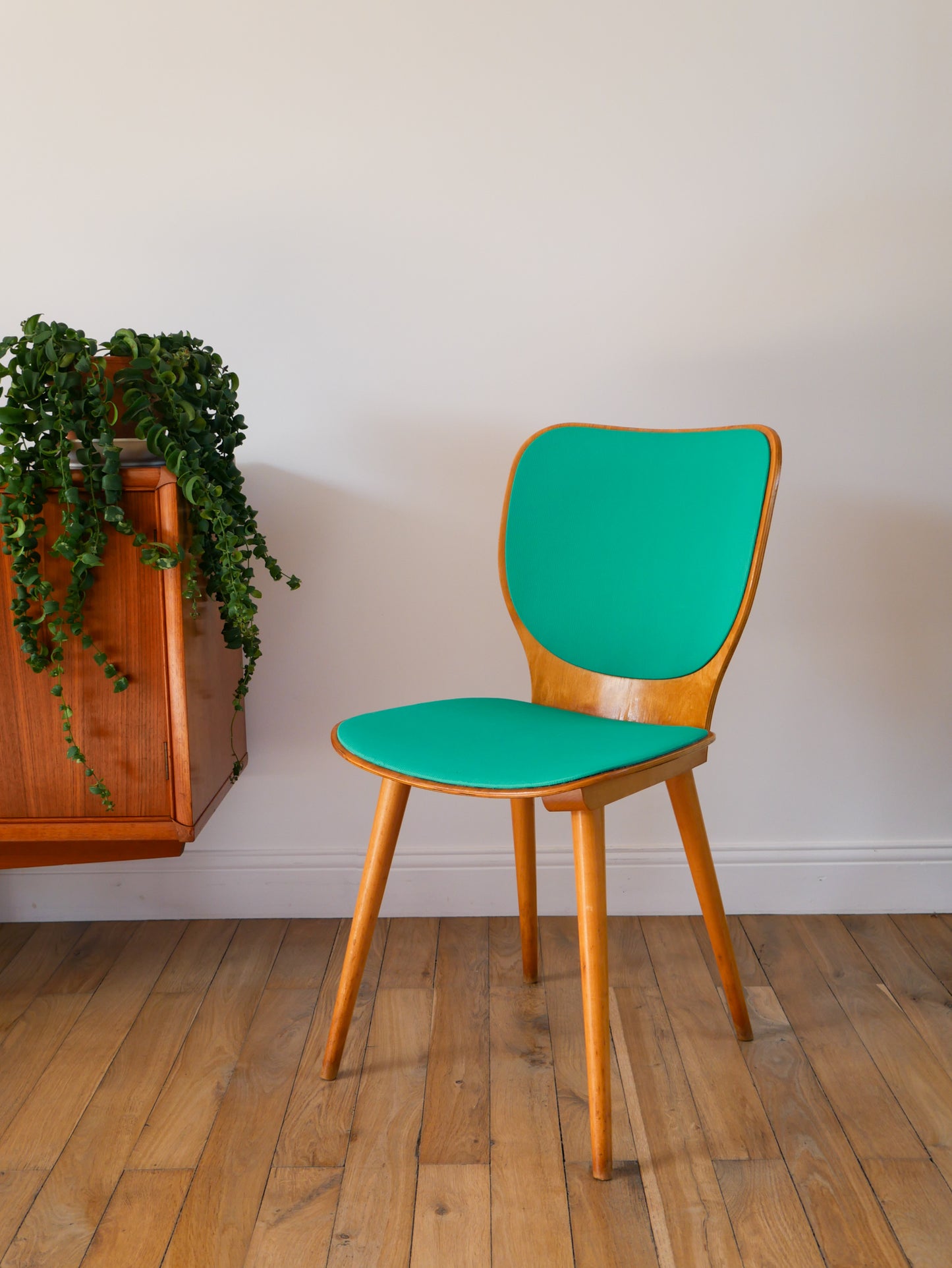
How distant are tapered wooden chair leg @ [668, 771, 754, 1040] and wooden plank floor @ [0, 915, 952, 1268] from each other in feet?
0.54

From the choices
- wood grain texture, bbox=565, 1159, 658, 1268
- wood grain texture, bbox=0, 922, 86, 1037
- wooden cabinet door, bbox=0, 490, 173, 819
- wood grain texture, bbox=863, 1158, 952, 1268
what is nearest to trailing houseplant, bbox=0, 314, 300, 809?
wooden cabinet door, bbox=0, 490, 173, 819

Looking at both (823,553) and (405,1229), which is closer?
(405,1229)

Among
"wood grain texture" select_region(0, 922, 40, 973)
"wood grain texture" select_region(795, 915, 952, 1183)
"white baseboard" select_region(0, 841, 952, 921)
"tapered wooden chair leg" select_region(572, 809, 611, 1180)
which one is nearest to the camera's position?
"tapered wooden chair leg" select_region(572, 809, 611, 1180)

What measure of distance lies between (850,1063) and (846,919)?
0.51 m

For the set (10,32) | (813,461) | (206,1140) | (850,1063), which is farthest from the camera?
(813,461)

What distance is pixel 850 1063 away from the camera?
1.41 m

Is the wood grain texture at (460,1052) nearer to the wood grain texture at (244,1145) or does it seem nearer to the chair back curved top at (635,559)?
the wood grain texture at (244,1145)

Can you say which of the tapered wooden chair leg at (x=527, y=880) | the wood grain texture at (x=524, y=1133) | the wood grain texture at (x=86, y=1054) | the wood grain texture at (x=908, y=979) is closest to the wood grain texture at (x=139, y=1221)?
the wood grain texture at (x=86, y=1054)

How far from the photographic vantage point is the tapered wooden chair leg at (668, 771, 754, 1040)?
4.51 feet

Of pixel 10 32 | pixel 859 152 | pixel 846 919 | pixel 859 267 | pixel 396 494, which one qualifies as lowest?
pixel 846 919

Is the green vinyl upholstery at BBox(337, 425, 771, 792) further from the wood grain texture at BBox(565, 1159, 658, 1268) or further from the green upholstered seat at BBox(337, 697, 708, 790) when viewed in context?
the wood grain texture at BBox(565, 1159, 658, 1268)

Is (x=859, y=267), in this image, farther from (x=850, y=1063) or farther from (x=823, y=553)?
(x=850, y=1063)

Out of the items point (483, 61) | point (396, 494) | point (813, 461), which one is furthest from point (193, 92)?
point (813, 461)

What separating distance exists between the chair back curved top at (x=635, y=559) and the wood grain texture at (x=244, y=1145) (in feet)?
2.17
